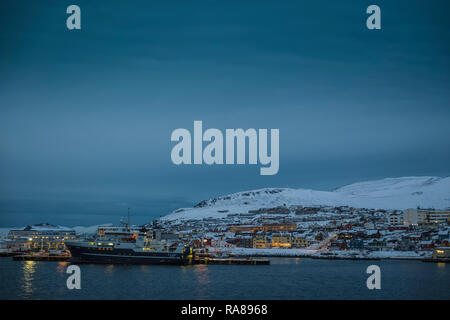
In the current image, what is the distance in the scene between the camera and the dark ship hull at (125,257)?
49875mm

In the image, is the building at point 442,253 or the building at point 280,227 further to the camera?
the building at point 280,227

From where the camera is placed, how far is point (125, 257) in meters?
49.9

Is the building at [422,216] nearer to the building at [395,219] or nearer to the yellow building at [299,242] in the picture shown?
the building at [395,219]

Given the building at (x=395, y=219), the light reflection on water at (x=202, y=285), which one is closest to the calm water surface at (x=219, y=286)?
the light reflection on water at (x=202, y=285)

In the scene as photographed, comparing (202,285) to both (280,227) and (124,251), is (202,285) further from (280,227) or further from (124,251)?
(280,227)

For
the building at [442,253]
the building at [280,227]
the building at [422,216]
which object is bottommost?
the building at [280,227]

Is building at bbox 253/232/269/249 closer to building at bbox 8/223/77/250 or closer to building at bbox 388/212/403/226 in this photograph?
building at bbox 8/223/77/250

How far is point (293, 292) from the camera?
28.8m

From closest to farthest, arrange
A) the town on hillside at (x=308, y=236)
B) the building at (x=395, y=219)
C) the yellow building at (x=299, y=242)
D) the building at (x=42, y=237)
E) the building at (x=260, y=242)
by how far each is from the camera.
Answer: the town on hillside at (x=308, y=236) → the building at (x=42, y=237) → the yellow building at (x=299, y=242) → the building at (x=260, y=242) → the building at (x=395, y=219)

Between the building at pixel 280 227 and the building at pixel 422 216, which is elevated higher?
the building at pixel 422 216

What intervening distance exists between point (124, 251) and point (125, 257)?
63cm
